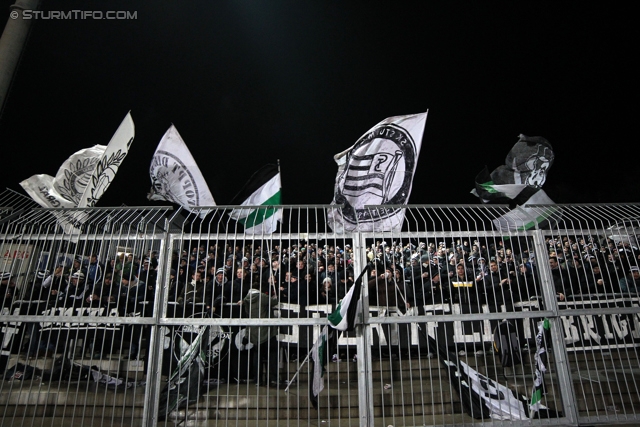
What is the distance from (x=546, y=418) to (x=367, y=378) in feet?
8.02

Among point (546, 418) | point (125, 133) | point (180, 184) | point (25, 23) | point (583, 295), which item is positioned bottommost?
point (546, 418)

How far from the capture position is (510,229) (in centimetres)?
634

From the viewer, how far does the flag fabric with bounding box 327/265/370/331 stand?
5395 millimetres

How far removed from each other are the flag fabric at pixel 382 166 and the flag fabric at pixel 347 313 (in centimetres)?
172

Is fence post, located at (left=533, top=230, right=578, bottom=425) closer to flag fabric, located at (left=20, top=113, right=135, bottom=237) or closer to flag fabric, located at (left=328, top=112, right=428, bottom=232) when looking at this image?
flag fabric, located at (left=328, top=112, right=428, bottom=232)

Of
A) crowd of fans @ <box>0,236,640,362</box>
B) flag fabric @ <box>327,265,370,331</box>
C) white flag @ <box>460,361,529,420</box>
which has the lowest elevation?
white flag @ <box>460,361,529,420</box>

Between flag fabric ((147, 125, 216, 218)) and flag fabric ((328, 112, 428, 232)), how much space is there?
2.23m

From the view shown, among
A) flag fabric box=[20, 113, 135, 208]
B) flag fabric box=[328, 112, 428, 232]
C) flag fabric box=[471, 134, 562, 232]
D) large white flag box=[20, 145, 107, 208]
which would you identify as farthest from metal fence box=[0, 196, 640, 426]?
large white flag box=[20, 145, 107, 208]

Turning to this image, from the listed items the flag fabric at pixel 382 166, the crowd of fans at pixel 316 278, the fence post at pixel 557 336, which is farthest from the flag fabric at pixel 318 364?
the fence post at pixel 557 336

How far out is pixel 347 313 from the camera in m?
5.40

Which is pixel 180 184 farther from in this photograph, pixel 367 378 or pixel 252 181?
pixel 367 378

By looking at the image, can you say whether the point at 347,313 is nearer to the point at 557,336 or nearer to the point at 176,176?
the point at 557,336

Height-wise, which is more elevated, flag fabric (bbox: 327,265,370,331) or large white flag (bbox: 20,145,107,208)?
large white flag (bbox: 20,145,107,208)

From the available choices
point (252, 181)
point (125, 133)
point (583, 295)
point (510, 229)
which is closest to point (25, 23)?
point (125, 133)
